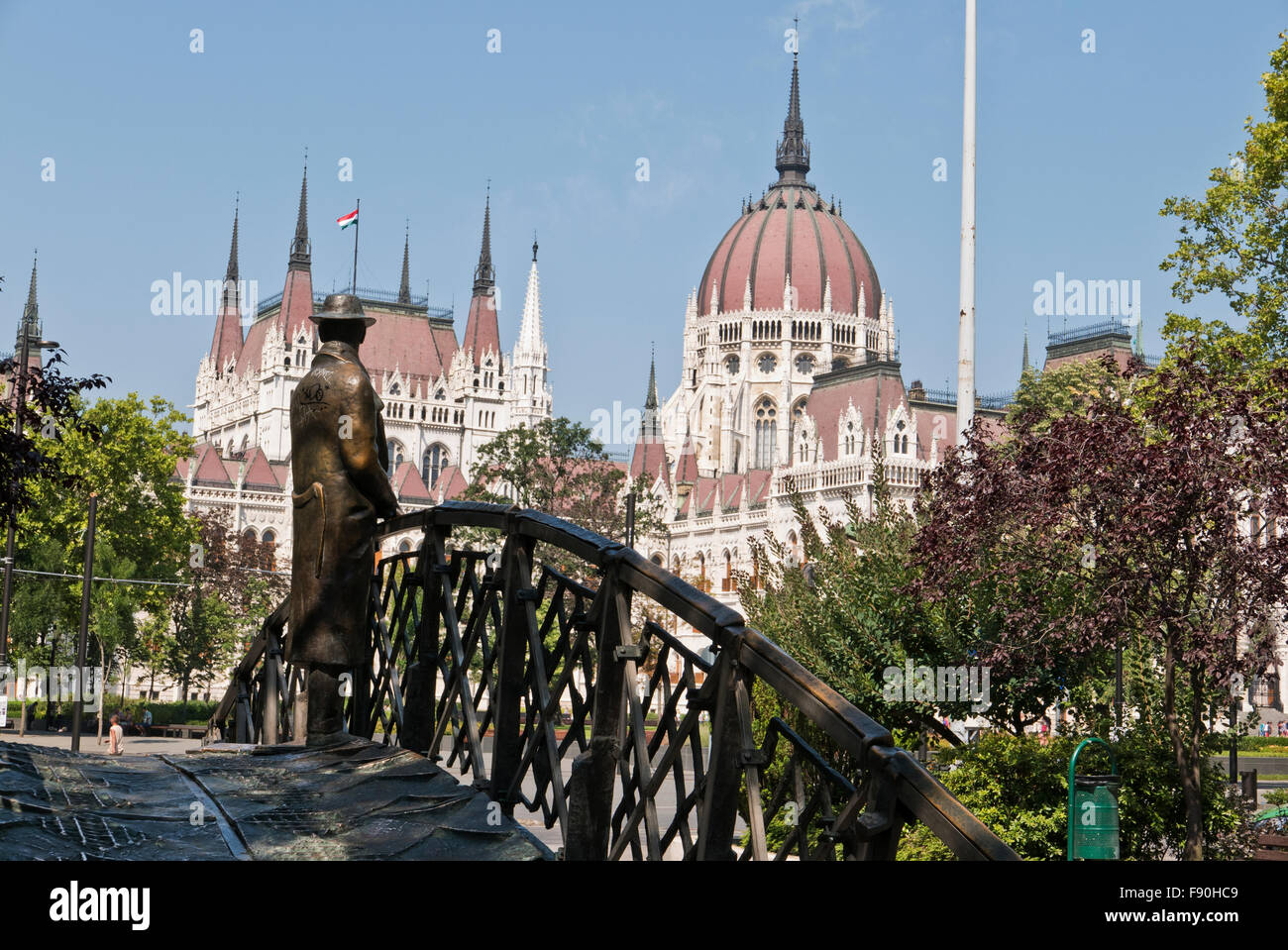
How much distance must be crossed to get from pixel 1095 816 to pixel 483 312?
128 metres

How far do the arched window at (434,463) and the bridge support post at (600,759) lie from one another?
126 metres

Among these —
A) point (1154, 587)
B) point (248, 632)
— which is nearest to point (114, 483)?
point (248, 632)

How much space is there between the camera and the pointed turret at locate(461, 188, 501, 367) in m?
135

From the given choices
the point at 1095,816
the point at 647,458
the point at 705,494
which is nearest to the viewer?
the point at 1095,816

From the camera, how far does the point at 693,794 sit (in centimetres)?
454

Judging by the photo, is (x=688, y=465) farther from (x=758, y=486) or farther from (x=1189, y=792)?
(x=1189, y=792)

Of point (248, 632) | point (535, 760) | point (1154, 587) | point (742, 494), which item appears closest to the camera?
point (535, 760)

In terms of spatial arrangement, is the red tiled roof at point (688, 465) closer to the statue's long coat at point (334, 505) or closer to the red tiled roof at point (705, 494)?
the red tiled roof at point (705, 494)

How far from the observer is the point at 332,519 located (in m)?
6.77

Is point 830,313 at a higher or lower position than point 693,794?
higher

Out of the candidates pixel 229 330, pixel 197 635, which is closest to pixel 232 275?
pixel 229 330

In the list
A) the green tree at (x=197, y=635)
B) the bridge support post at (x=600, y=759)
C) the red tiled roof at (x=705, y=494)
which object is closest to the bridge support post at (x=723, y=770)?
the bridge support post at (x=600, y=759)
